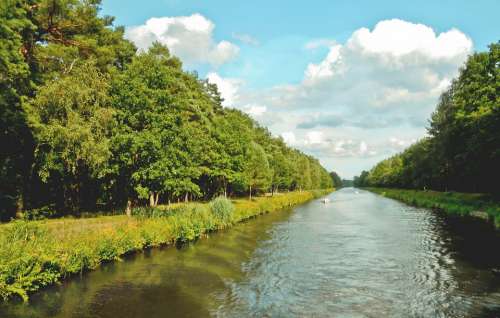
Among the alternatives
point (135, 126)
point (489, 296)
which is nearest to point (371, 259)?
point (489, 296)

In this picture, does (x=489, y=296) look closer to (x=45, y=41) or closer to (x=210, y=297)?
(x=210, y=297)

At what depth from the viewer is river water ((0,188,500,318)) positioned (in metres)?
16.2

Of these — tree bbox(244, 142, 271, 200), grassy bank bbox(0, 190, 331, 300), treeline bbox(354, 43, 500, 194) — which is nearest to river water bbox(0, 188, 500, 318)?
grassy bank bbox(0, 190, 331, 300)

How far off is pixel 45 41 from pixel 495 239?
4327 centimetres

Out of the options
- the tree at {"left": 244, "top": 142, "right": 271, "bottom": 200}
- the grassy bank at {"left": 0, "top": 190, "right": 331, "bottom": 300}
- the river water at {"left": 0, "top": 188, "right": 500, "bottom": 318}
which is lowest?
the river water at {"left": 0, "top": 188, "right": 500, "bottom": 318}

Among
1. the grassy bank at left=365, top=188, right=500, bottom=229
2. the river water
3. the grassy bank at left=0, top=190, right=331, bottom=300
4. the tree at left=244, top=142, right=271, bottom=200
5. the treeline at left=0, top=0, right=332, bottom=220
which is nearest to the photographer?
the river water

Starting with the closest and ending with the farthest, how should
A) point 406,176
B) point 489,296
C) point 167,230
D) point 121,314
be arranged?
point 121,314 → point 489,296 → point 167,230 → point 406,176

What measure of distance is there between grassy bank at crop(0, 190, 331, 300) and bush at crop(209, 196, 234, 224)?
112 inches

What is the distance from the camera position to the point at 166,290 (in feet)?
62.3

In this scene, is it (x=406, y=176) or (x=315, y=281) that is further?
(x=406, y=176)

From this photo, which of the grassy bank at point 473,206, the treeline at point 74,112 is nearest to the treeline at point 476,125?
the grassy bank at point 473,206

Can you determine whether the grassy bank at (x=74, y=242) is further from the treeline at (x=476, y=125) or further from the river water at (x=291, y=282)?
the treeline at (x=476, y=125)

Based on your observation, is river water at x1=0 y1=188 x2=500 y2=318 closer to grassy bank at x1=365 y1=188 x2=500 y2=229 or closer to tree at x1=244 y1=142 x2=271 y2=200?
grassy bank at x1=365 y1=188 x2=500 y2=229

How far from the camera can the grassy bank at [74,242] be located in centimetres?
1681
